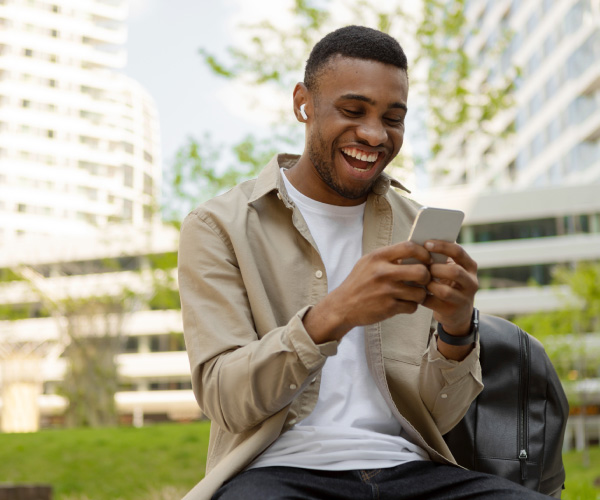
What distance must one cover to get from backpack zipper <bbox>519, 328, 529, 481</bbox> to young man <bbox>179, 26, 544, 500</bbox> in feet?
1.62

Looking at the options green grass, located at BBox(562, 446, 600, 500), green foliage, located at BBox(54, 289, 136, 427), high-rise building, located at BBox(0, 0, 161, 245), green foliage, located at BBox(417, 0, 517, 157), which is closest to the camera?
green grass, located at BBox(562, 446, 600, 500)

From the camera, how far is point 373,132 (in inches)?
96.7

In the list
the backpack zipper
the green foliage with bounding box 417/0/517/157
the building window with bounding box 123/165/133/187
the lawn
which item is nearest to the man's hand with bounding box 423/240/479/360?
the backpack zipper

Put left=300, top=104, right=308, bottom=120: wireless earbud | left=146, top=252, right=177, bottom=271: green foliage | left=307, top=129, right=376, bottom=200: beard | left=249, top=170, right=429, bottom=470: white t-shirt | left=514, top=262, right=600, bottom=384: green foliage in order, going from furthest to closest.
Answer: left=514, top=262, right=600, bottom=384: green foliage
left=146, top=252, right=177, bottom=271: green foliage
left=300, top=104, right=308, bottom=120: wireless earbud
left=307, top=129, right=376, bottom=200: beard
left=249, top=170, right=429, bottom=470: white t-shirt

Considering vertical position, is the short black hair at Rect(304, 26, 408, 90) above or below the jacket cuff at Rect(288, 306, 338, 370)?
above

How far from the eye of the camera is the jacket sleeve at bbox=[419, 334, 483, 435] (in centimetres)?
231

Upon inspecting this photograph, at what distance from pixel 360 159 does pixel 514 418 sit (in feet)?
3.68

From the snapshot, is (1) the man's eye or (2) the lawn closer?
(1) the man's eye

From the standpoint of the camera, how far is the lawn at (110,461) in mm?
10922

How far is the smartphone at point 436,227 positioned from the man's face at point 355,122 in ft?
1.85

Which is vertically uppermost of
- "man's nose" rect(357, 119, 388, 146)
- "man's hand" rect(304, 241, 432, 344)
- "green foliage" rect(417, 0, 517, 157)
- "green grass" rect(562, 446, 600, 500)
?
"green foliage" rect(417, 0, 517, 157)

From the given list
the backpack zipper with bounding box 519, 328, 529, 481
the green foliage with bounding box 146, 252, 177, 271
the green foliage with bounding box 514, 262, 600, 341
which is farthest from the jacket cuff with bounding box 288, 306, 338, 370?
the green foliage with bounding box 514, 262, 600, 341

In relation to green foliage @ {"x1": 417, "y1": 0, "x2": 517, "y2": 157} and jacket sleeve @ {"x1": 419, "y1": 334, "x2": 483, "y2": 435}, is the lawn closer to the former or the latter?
green foliage @ {"x1": 417, "y1": 0, "x2": 517, "y2": 157}

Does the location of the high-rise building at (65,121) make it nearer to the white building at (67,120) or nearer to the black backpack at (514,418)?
the white building at (67,120)
